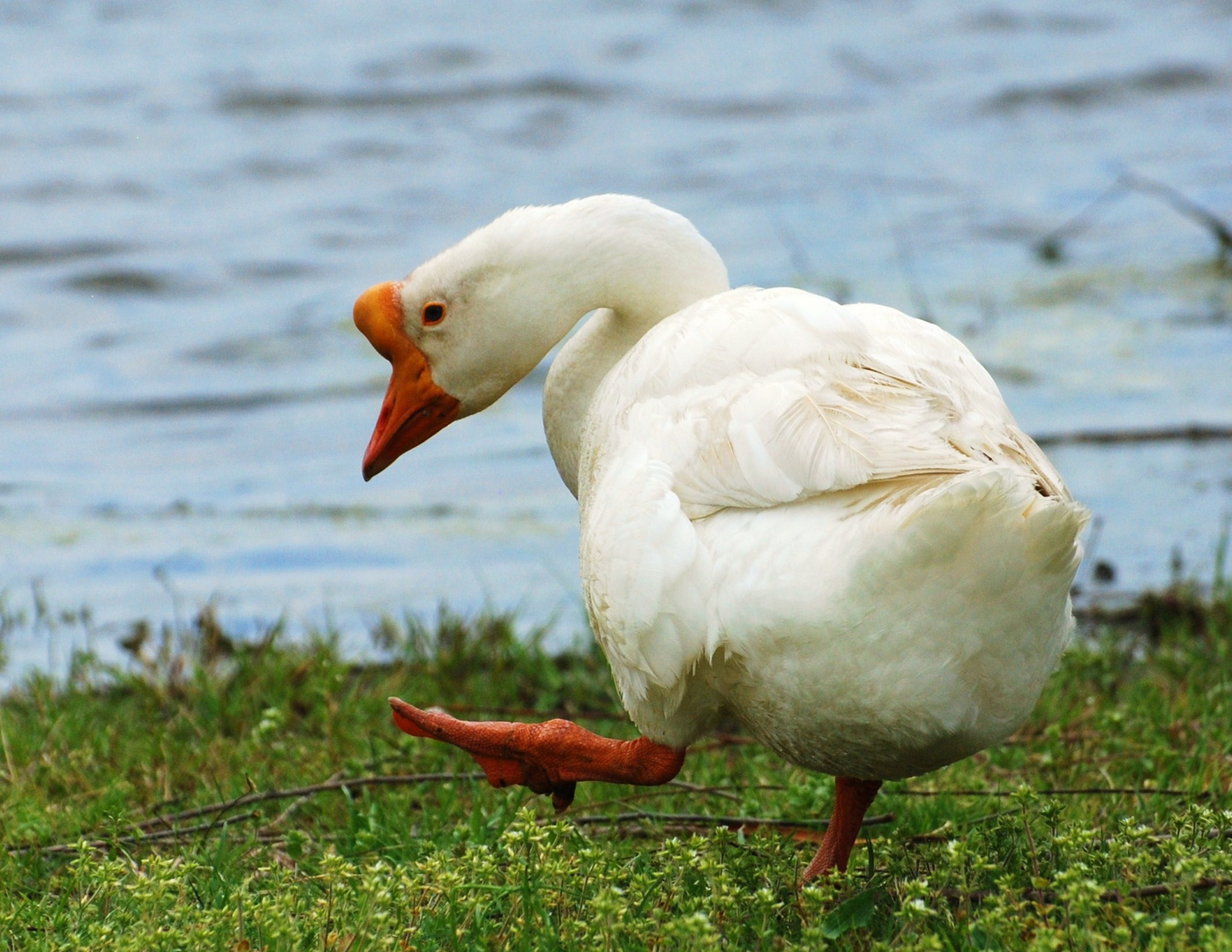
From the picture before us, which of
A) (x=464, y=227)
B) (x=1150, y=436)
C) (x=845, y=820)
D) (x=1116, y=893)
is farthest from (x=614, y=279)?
(x=464, y=227)

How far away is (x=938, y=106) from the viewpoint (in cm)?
1502

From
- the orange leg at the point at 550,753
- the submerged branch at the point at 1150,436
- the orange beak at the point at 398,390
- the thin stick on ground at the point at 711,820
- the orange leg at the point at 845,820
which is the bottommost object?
the submerged branch at the point at 1150,436

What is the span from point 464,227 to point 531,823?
908 centimetres

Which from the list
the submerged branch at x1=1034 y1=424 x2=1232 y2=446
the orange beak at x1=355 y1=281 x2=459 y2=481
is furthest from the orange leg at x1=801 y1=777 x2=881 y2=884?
the submerged branch at x1=1034 y1=424 x2=1232 y2=446

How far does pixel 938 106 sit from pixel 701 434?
40.6 ft

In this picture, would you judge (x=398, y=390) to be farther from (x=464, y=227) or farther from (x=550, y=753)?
(x=464, y=227)

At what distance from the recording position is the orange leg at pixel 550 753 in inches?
149

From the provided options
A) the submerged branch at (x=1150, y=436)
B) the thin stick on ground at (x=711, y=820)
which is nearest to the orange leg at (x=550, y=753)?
the thin stick on ground at (x=711, y=820)

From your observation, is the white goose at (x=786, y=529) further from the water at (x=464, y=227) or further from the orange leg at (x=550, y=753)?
the water at (x=464, y=227)

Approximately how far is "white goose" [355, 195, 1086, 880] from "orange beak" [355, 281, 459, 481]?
20 centimetres

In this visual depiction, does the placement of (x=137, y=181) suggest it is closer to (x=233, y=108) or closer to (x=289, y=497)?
(x=233, y=108)

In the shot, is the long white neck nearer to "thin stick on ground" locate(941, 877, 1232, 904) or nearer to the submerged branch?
"thin stick on ground" locate(941, 877, 1232, 904)

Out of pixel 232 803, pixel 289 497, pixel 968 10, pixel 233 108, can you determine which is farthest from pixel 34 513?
pixel 968 10

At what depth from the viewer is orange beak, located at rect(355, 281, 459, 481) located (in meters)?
4.31
